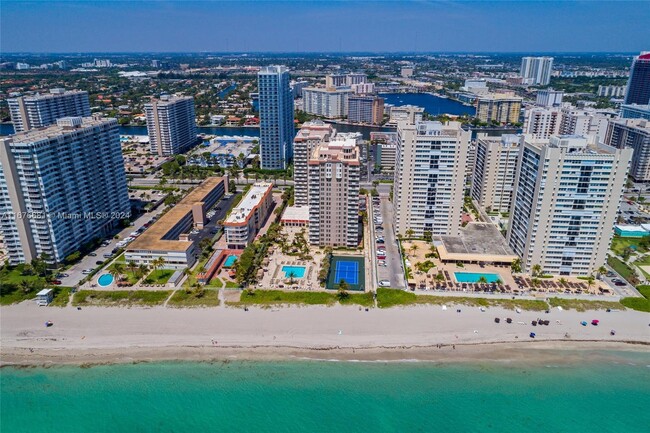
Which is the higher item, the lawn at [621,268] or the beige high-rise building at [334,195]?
the beige high-rise building at [334,195]

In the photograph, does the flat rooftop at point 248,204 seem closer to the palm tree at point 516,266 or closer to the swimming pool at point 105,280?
the swimming pool at point 105,280

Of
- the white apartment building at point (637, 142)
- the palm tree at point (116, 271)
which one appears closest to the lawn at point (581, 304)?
the palm tree at point (116, 271)

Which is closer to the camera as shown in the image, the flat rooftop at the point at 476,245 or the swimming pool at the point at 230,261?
the swimming pool at the point at 230,261

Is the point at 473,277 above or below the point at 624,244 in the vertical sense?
below

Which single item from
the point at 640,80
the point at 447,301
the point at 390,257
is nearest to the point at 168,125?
the point at 390,257

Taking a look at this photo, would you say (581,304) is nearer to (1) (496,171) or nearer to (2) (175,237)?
(1) (496,171)

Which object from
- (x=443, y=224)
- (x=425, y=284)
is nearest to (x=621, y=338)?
(x=425, y=284)
